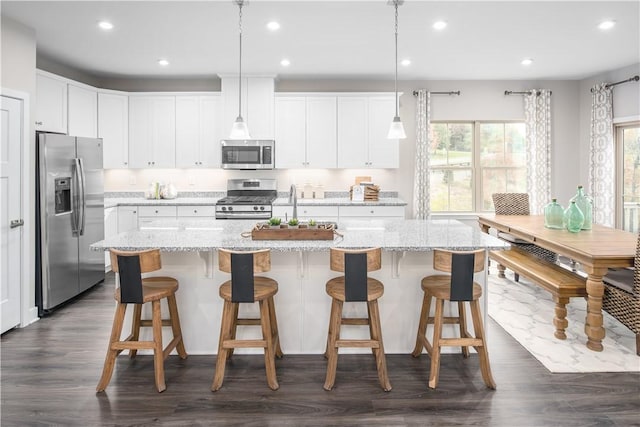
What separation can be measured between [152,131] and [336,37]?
307cm

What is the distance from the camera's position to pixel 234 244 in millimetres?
2912

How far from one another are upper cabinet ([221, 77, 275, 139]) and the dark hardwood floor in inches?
138

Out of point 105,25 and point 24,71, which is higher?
point 105,25

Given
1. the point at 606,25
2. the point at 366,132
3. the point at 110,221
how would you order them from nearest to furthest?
the point at 606,25 < the point at 110,221 < the point at 366,132

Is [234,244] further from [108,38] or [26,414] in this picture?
[108,38]

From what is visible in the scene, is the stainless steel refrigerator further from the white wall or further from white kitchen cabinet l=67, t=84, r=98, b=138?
white kitchen cabinet l=67, t=84, r=98, b=138

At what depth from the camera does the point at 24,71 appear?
3961 millimetres

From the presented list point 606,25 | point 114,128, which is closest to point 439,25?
point 606,25

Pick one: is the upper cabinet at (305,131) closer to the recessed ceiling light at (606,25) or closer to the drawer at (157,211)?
the drawer at (157,211)

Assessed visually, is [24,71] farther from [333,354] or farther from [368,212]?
[368,212]

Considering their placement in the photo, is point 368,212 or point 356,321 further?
point 368,212

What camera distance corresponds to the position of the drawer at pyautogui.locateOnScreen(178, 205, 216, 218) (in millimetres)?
5863

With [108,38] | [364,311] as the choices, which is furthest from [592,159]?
[108,38]

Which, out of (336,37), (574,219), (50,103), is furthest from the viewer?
(50,103)
